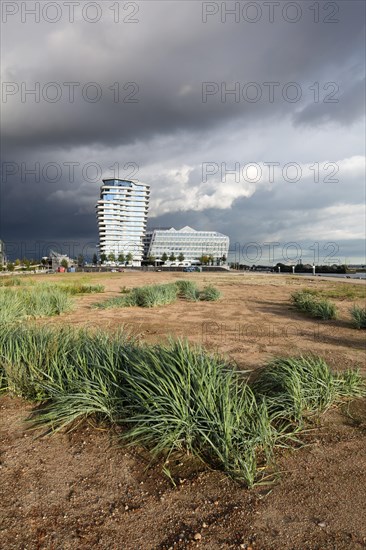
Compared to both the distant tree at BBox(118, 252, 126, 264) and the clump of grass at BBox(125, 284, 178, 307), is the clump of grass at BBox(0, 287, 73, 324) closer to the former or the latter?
the clump of grass at BBox(125, 284, 178, 307)

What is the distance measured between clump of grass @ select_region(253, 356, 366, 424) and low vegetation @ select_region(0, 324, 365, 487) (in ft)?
0.04

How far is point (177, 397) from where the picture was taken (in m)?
3.22

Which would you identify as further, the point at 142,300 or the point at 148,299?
the point at 142,300

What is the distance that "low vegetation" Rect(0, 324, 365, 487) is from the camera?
2967 millimetres

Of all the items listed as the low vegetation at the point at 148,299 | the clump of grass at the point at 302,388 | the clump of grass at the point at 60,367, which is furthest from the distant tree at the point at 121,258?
the clump of grass at the point at 302,388

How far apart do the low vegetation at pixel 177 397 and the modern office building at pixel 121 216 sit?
165 meters

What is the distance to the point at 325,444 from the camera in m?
3.18

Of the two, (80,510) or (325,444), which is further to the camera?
(325,444)

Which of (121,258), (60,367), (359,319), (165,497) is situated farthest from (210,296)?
(121,258)

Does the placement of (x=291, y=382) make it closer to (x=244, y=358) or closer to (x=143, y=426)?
(x=143, y=426)

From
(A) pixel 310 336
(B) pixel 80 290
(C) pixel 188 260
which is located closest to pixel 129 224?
(C) pixel 188 260

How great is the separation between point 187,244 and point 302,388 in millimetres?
183527

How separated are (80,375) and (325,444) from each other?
2745mm

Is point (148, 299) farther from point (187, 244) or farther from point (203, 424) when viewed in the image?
point (187, 244)
